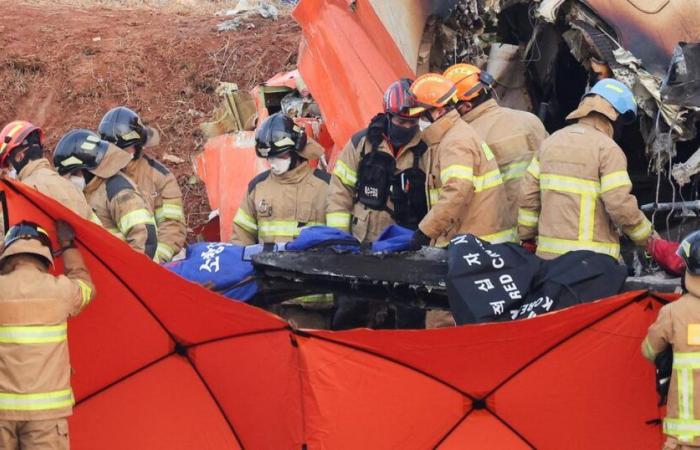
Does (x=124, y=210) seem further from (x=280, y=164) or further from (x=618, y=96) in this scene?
(x=618, y=96)

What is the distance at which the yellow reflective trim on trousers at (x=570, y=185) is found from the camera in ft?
20.9

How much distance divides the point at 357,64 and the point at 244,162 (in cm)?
163

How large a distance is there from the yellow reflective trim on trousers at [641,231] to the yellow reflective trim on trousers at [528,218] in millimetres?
600

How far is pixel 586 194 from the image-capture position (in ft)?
20.9

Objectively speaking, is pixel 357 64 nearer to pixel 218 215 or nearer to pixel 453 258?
pixel 218 215

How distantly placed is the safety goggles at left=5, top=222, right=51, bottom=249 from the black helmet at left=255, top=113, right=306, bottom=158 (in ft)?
7.35

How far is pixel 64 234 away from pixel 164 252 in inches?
96.1

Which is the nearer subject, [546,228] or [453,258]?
[453,258]

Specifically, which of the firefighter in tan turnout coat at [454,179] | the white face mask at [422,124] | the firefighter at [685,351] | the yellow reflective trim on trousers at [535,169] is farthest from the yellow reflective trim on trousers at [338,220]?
the firefighter at [685,351]

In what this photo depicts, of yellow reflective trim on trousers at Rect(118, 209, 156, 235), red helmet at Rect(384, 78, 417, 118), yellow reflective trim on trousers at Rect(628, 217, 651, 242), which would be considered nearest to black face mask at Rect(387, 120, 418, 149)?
red helmet at Rect(384, 78, 417, 118)

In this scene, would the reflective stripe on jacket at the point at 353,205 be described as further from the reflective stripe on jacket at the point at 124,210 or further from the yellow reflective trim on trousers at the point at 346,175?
the reflective stripe on jacket at the point at 124,210

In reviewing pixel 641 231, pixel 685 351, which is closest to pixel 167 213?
pixel 641 231

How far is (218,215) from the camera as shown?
36.1ft

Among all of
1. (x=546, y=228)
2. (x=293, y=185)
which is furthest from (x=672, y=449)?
(x=293, y=185)
